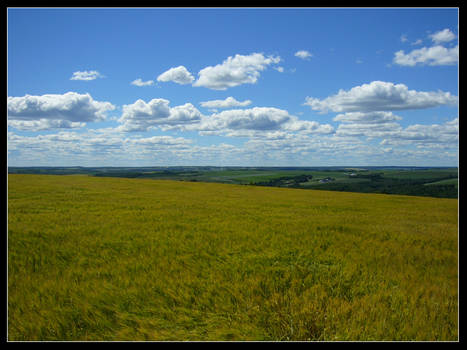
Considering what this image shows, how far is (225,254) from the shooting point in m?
5.28

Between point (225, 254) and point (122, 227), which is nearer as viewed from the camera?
point (225, 254)

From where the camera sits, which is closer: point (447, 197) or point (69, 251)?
point (69, 251)

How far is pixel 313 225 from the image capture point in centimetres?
840

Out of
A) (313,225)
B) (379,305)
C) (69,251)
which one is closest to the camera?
(379,305)

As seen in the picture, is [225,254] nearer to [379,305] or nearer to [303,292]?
[303,292]

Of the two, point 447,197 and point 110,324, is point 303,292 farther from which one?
point 447,197

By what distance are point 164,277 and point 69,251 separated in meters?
2.53
